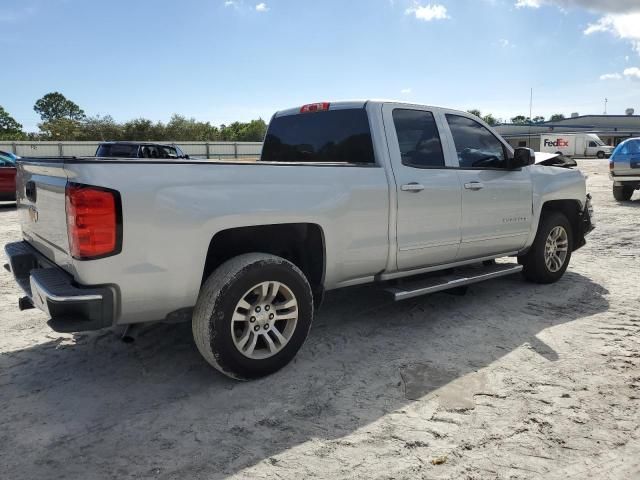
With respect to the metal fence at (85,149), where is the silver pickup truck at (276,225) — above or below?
below

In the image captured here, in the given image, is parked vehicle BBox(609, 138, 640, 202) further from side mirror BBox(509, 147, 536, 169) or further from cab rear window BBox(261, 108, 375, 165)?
cab rear window BBox(261, 108, 375, 165)

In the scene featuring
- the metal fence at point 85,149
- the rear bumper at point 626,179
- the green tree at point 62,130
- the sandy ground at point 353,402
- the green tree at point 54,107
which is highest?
the green tree at point 54,107

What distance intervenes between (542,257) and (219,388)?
397cm

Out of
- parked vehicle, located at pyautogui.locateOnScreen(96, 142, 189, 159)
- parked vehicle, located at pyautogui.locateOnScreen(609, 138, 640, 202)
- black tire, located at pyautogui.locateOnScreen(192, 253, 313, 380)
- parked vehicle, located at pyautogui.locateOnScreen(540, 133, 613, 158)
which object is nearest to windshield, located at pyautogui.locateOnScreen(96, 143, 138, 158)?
parked vehicle, located at pyautogui.locateOnScreen(96, 142, 189, 159)

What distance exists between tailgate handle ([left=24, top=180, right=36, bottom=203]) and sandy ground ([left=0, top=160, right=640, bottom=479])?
1216 mm

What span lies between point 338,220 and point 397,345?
3.84 feet

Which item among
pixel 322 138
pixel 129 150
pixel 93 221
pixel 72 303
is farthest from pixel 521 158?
pixel 129 150

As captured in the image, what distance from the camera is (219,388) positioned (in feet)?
11.0

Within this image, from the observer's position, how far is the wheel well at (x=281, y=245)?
139 inches

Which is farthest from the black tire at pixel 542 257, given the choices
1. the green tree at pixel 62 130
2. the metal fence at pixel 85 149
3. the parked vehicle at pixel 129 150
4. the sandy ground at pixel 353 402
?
the green tree at pixel 62 130

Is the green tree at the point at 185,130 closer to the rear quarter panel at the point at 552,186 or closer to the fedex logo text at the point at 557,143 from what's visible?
the fedex logo text at the point at 557,143

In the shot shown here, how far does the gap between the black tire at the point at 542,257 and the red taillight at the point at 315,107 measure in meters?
2.80

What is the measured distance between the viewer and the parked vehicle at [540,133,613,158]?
48.1m

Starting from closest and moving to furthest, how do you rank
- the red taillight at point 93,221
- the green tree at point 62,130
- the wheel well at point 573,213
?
the red taillight at point 93,221 → the wheel well at point 573,213 → the green tree at point 62,130
